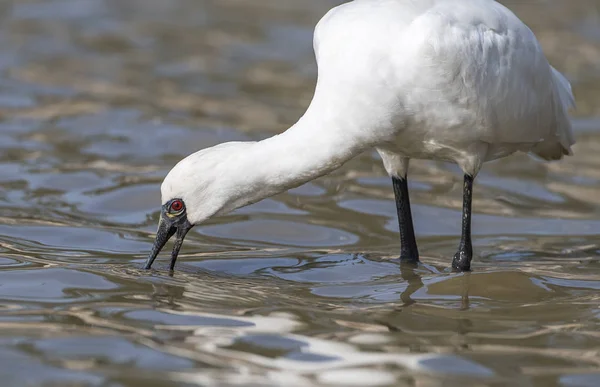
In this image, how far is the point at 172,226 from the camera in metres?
9.12

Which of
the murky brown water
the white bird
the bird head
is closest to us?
the murky brown water

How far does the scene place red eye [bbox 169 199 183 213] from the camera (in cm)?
893

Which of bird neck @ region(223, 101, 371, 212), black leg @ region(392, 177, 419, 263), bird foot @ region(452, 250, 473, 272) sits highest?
bird neck @ region(223, 101, 371, 212)

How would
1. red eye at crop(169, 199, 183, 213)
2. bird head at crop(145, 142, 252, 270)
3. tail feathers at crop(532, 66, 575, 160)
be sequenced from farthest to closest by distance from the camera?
tail feathers at crop(532, 66, 575, 160)
red eye at crop(169, 199, 183, 213)
bird head at crop(145, 142, 252, 270)

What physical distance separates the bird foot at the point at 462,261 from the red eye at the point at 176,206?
2281 mm

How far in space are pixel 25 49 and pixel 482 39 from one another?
38.6ft

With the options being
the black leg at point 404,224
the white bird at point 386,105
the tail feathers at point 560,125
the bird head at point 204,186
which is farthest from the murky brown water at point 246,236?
the tail feathers at point 560,125

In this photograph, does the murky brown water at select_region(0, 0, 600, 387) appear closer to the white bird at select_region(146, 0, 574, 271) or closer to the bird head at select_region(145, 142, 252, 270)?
the bird head at select_region(145, 142, 252, 270)

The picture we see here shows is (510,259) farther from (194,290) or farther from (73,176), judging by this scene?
(73,176)

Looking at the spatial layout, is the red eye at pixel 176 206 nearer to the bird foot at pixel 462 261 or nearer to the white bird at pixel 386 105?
the white bird at pixel 386 105

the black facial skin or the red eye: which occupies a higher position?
the red eye

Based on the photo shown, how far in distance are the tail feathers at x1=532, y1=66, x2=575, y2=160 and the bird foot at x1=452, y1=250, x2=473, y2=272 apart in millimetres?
1454

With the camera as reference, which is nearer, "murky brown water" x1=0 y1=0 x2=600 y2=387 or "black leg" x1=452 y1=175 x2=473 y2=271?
"murky brown water" x1=0 y1=0 x2=600 y2=387

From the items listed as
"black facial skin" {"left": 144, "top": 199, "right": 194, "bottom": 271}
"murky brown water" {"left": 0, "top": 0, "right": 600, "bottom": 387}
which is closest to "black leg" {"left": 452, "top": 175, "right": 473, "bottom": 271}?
A: "murky brown water" {"left": 0, "top": 0, "right": 600, "bottom": 387}
